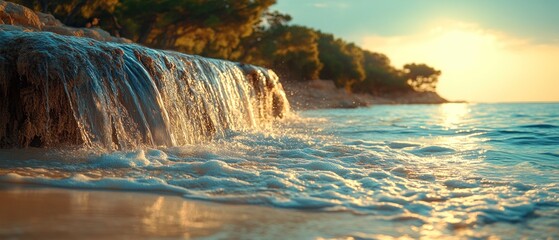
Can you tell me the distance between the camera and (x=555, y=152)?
7484mm

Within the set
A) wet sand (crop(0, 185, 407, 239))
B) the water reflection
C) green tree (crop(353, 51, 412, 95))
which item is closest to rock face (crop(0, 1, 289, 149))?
wet sand (crop(0, 185, 407, 239))

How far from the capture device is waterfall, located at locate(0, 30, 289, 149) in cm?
511

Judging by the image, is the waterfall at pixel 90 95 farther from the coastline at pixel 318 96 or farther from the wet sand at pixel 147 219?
the coastline at pixel 318 96

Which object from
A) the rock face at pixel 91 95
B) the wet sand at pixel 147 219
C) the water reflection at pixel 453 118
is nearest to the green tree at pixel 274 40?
the water reflection at pixel 453 118

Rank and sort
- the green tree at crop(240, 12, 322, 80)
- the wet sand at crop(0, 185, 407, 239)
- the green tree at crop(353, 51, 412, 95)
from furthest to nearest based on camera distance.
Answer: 1. the green tree at crop(353, 51, 412, 95)
2. the green tree at crop(240, 12, 322, 80)
3. the wet sand at crop(0, 185, 407, 239)

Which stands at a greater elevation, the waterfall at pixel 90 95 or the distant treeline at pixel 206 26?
the distant treeline at pixel 206 26

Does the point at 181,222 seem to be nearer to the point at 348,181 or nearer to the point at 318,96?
the point at 348,181

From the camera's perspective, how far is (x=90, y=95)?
5430 mm

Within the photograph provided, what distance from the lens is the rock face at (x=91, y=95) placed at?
5.11 meters

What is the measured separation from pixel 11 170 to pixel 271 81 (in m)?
11.2

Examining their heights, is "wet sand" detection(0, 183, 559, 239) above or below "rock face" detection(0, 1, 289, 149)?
below

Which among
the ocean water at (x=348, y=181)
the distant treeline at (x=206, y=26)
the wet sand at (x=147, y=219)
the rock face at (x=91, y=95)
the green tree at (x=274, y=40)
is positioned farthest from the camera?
the green tree at (x=274, y=40)

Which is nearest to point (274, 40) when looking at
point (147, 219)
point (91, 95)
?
point (91, 95)

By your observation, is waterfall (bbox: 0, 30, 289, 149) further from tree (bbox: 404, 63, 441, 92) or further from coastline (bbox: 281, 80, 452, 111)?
tree (bbox: 404, 63, 441, 92)
